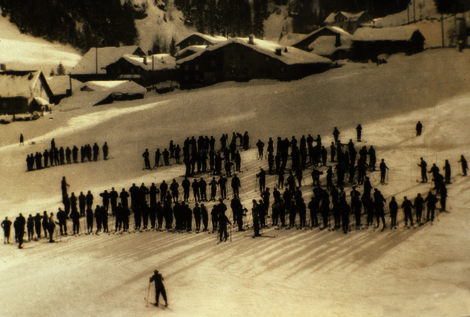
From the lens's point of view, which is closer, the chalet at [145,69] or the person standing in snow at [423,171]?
the person standing in snow at [423,171]

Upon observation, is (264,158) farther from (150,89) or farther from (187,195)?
(150,89)

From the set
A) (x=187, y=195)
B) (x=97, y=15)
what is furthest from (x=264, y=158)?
(x=97, y=15)

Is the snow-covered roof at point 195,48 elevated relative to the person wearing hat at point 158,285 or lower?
elevated

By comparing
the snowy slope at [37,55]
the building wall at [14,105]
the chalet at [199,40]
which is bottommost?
the building wall at [14,105]

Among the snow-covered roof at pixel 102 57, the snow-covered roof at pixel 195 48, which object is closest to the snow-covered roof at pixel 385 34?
the snow-covered roof at pixel 195 48

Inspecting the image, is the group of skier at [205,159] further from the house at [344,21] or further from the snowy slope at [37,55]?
the house at [344,21]

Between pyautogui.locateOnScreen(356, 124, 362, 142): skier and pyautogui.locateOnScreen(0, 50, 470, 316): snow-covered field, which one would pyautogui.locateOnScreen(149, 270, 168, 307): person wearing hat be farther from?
pyautogui.locateOnScreen(356, 124, 362, 142): skier

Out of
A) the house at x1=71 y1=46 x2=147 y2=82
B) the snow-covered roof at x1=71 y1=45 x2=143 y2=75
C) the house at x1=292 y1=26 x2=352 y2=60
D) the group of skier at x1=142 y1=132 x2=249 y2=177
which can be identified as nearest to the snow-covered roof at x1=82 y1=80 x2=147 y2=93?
the house at x1=71 y1=46 x2=147 y2=82
